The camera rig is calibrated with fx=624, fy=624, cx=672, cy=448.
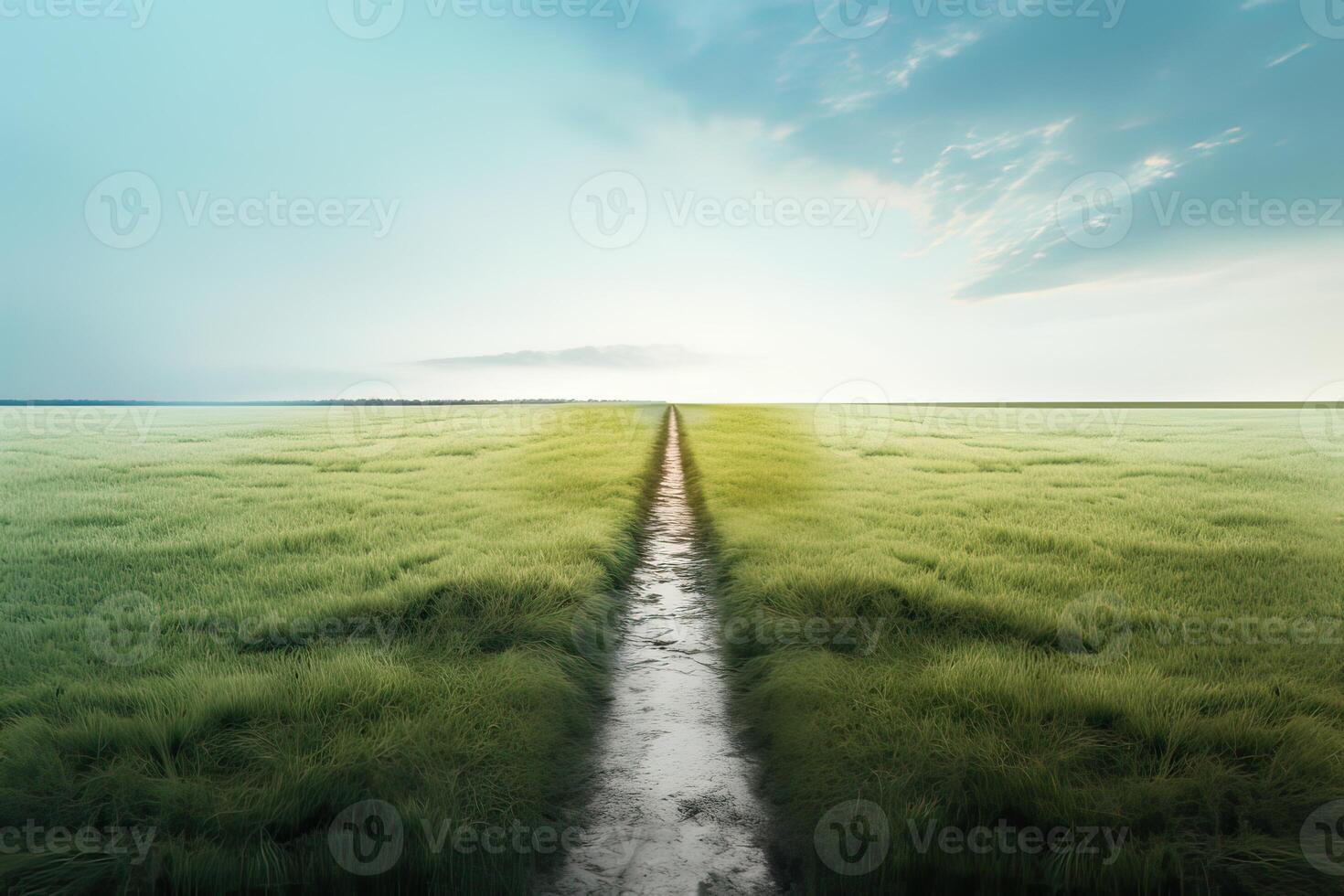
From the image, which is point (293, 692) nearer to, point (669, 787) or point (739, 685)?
point (669, 787)

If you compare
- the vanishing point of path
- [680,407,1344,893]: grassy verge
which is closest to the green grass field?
[680,407,1344,893]: grassy verge

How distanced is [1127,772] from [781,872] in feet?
7.49

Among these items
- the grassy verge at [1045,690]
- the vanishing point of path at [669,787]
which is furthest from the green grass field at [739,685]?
the vanishing point of path at [669,787]

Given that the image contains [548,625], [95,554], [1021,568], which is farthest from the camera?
[95,554]

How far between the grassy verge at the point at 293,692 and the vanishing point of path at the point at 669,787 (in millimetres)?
290

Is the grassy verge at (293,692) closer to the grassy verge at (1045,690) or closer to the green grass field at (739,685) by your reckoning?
the green grass field at (739,685)

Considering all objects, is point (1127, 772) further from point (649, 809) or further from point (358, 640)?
point (358, 640)

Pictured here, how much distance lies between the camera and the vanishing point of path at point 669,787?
3547mm

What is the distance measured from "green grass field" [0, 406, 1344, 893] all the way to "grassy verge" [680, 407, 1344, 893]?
24 mm

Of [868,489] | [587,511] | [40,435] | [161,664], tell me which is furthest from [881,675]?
[40,435]

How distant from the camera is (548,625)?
6445 mm

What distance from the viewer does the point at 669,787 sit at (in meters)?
4.38

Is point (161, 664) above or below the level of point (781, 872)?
above

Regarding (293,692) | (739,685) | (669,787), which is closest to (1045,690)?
(739,685)
